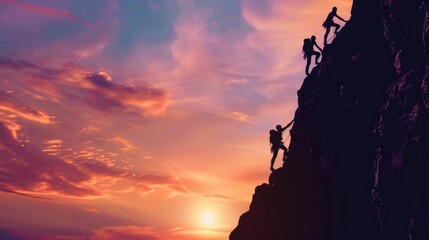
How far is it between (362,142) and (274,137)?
334 inches

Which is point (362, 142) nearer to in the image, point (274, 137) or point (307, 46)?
point (274, 137)

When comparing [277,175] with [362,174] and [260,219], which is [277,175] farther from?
[362,174]

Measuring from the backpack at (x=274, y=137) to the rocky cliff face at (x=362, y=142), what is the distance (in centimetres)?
192

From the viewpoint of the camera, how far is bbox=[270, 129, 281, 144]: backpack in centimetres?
3369

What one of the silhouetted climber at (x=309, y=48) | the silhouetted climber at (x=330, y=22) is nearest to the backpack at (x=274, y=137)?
the silhouetted climber at (x=309, y=48)

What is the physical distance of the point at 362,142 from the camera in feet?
88.4

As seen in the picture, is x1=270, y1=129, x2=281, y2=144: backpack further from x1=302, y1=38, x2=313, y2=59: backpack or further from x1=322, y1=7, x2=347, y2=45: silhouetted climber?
x1=322, y1=7, x2=347, y2=45: silhouetted climber

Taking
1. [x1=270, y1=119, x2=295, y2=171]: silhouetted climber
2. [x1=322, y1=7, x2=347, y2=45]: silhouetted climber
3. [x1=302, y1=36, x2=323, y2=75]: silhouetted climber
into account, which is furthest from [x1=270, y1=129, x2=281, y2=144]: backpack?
[x1=322, y1=7, x2=347, y2=45]: silhouetted climber

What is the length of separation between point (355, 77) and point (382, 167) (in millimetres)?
7470

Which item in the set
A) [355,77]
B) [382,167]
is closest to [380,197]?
[382,167]

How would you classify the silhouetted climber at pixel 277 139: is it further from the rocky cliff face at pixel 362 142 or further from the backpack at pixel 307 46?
the backpack at pixel 307 46

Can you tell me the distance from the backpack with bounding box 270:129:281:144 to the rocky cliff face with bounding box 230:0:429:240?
6.29 ft

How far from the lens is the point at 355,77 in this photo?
27.6m

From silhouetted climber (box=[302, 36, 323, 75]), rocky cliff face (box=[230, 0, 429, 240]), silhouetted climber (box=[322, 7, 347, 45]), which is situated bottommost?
rocky cliff face (box=[230, 0, 429, 240])
